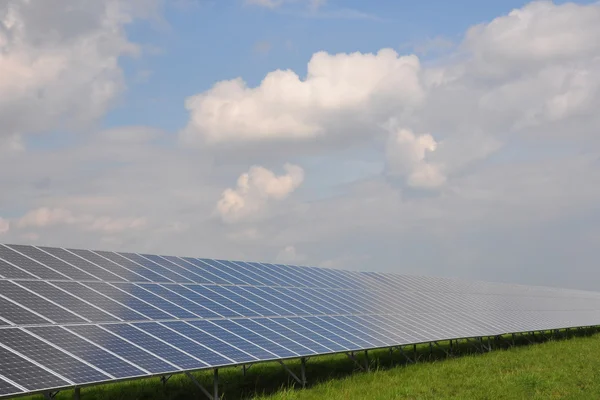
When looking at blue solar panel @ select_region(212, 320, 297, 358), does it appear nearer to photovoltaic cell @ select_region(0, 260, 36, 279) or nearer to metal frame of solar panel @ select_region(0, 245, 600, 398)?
metal frame of solar panel @ select_region(0, 245, 600, 398)

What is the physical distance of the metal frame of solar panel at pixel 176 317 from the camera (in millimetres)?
14016

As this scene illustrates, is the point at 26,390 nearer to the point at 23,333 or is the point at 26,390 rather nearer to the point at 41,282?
the point at 23,333

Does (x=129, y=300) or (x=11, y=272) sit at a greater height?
(x=11, y=272)

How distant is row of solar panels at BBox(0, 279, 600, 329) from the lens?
15742 mm

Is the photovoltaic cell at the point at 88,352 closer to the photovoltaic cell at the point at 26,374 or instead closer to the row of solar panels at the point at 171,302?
the row of solar panels at the point at 171,302

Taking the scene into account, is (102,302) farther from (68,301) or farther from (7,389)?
(7,389)

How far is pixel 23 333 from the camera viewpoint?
1411 cm

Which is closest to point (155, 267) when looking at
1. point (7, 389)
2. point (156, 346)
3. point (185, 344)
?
point (185, 344)

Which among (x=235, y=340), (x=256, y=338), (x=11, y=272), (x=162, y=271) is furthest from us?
(x=162, y=271)

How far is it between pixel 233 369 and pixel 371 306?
6.41 meters

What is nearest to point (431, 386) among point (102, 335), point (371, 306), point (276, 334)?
point (276, 334)

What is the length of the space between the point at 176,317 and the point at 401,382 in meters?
7.35

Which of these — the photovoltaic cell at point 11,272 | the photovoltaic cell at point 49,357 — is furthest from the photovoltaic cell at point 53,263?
the photovoltaic cell at point 49,357

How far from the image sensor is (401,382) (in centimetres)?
2112
